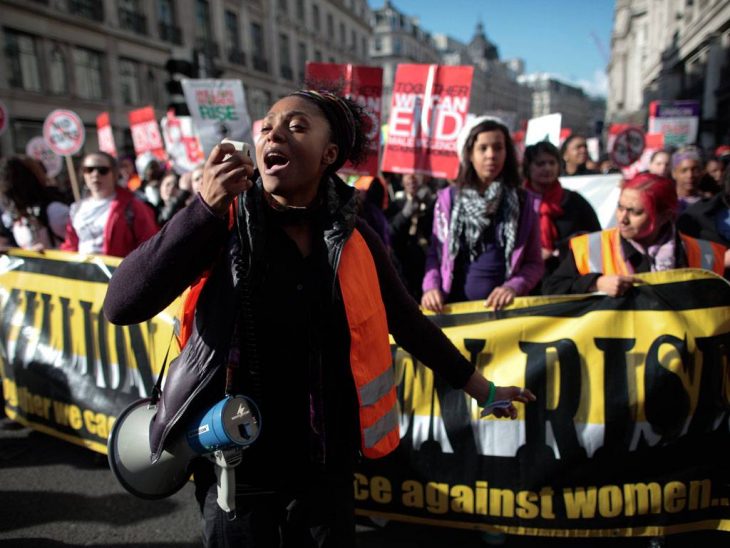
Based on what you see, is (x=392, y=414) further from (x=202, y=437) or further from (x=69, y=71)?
(x=69, y=71)

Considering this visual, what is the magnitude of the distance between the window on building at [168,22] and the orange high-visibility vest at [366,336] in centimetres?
2828

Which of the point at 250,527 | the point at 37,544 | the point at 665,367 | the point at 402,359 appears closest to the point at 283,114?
the point at 250,527

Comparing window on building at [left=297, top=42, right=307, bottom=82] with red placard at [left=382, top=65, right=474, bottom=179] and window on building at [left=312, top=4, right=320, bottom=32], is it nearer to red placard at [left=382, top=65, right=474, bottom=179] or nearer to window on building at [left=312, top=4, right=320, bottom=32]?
window on building at [left=312, top=4, right=320, bottom=32]

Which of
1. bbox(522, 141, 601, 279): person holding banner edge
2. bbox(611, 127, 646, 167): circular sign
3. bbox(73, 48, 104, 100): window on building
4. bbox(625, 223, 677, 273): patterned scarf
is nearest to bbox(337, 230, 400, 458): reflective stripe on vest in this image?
bbox(625, 223, 677, 273): patterned scarf

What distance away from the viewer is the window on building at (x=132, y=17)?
2319cm

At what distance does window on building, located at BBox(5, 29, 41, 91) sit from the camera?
1789 cm

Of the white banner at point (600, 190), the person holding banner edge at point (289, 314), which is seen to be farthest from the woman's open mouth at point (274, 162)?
the white banner at point (600, 190)

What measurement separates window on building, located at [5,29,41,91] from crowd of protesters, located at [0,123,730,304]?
17.5 m

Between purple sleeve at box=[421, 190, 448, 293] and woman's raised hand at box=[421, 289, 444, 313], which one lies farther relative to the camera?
purple sleeve at box=[421, 190, 448, 293]

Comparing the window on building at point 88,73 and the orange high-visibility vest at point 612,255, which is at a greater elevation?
the window on building at point 88,73

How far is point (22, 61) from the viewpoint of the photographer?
722 inches

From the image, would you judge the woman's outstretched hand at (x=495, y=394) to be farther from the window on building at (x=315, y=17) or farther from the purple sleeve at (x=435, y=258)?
the window on building at (x=315, y=17)

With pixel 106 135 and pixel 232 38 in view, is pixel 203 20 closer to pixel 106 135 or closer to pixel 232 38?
pixel 232 38

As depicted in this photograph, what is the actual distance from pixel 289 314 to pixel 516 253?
189 centimetres
